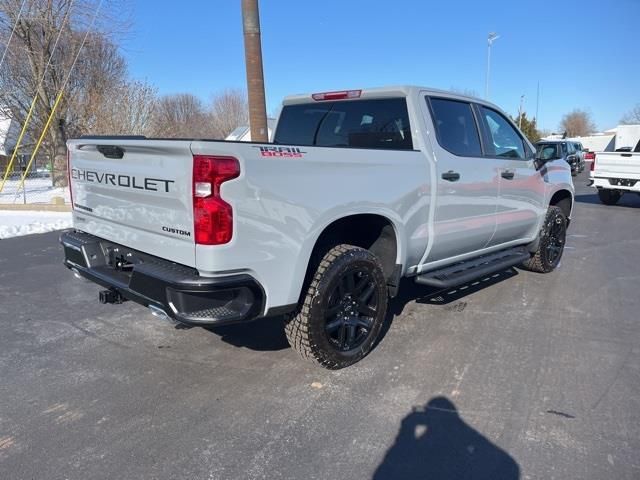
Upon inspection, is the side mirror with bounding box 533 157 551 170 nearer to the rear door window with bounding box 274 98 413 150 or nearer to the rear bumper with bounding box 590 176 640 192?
the rear door window with bounding box 274 98 413 150

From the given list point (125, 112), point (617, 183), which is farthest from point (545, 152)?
point (125, 112)

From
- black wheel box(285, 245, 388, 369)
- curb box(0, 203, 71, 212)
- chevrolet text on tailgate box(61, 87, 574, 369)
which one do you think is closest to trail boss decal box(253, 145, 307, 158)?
chevrolet text on tailgate box(61, 87, 574, 369)

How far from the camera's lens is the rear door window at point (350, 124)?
13.4ft

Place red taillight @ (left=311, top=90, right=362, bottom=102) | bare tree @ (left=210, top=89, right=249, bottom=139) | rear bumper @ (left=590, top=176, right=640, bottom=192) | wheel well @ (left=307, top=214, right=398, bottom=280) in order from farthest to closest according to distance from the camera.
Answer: bare tree @ (left=210, top=89, right=249, bottom=139) → rear bumper @ (left=590, top=176, right=640, bottom=192) → red taillight @ (left=311, top=90, right=362, bottom=102) → wheel well @ (left=307, top=214, right=398, bottom=280)

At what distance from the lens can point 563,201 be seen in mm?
6488

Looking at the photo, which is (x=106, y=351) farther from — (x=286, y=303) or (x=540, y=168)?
(x=540, y=168)

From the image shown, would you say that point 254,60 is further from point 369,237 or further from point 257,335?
point 257,335

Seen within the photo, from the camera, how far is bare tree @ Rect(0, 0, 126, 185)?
14883mm

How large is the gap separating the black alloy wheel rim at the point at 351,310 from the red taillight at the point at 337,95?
5.74 ft

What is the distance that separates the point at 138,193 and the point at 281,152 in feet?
3.16

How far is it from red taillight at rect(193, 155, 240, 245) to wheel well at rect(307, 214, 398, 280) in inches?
37.7

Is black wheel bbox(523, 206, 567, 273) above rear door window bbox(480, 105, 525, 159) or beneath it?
beneath

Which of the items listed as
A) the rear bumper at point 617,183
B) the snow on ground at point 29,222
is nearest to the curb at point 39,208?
the snow on ground at point 29,222

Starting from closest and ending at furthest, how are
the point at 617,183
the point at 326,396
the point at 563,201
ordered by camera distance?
1. the point at 326,396
2. the point at 563,201
3. the point at 617,183
